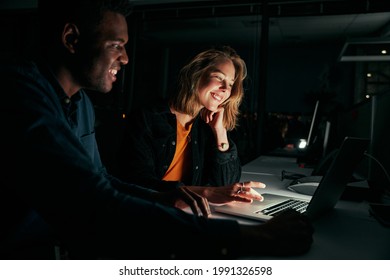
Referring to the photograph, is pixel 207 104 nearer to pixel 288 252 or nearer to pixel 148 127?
pixel 148 127

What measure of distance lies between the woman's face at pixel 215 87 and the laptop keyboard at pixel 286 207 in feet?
3.08

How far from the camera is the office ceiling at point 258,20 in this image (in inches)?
170

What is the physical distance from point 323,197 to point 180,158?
107 cm

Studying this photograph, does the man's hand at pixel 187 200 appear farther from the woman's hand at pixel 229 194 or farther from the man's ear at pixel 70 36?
the man's ear at pixel 70 36

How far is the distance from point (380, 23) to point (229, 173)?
5665mm

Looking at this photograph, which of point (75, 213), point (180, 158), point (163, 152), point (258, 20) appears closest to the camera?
point (75, 213)

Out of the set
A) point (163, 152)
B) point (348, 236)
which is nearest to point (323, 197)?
point (348, 236)

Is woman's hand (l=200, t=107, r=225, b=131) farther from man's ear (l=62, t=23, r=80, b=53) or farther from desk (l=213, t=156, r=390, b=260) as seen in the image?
man's ear (l=62, t=23, r=80, b=53)

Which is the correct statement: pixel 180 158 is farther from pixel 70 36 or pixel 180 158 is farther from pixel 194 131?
pixel 70 36

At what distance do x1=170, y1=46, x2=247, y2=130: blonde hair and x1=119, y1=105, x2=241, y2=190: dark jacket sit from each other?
96 mm

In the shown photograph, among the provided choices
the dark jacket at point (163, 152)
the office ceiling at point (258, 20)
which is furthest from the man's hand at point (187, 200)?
the office ceiling at point (258, 20)

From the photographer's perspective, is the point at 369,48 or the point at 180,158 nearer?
the point at 180,158

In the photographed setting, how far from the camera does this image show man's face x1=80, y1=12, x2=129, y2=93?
933 mm

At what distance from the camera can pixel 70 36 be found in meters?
0.92
